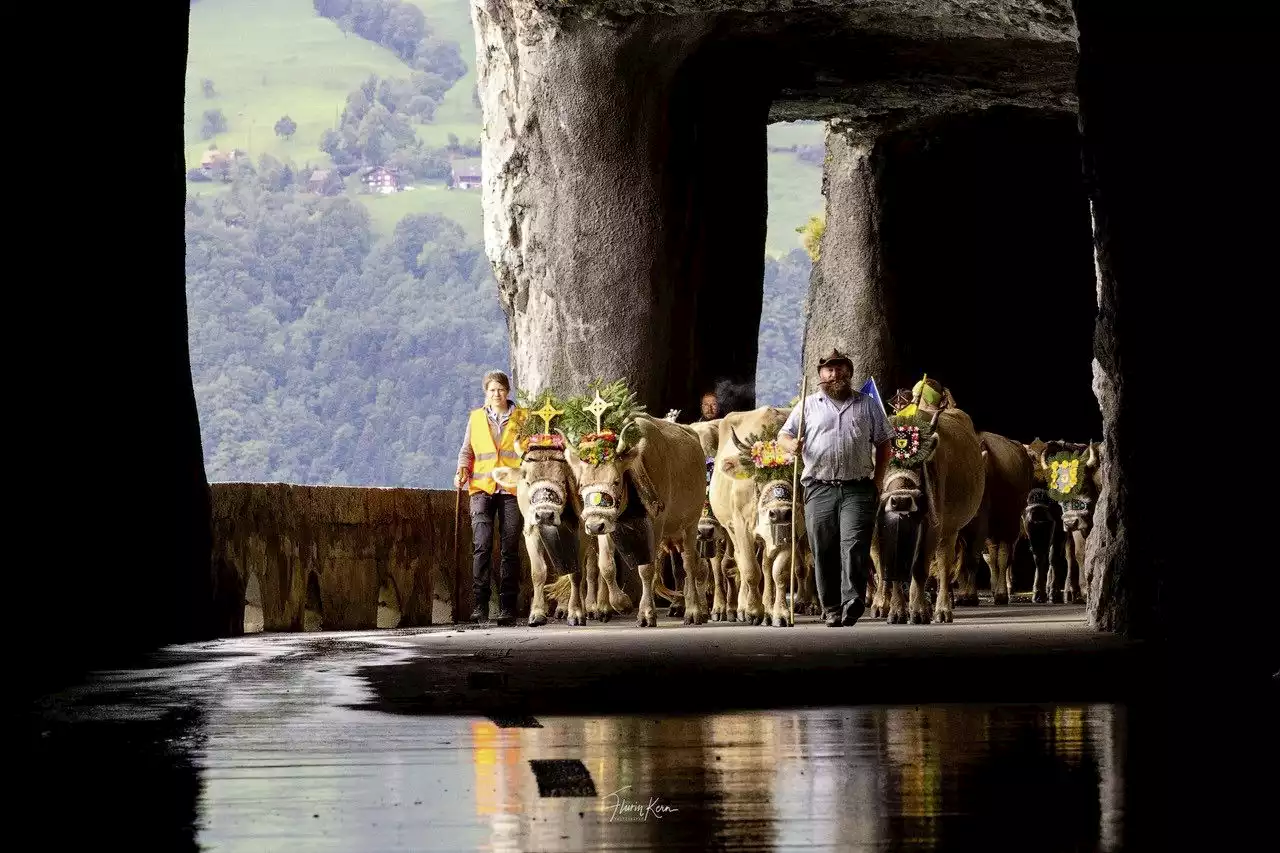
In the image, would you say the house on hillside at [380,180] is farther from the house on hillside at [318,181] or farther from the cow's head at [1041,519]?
→ the cow's head at [1041,519]

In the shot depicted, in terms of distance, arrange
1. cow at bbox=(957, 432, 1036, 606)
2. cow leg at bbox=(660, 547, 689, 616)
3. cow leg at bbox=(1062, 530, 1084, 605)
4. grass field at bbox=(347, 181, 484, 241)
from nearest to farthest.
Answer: cow leg at bbox=(660, 547, 689, 616), cow at bbox=(957, 432, 1036, 606), cow leg at bbox=(1062, 530, 1084, 605), grass field at bbox=(347, 181, 484, 241)

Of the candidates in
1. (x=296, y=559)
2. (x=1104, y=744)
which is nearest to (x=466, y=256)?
(x=296, y=559)

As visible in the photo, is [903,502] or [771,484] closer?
[903,502]

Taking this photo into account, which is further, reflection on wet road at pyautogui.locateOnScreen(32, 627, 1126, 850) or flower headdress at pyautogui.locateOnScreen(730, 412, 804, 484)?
flower headdress at pyautogui.locateOnScreen(730, 412, 804, 484)

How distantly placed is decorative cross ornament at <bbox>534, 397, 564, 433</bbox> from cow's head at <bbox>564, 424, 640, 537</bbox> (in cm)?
30

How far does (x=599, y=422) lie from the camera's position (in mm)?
21250

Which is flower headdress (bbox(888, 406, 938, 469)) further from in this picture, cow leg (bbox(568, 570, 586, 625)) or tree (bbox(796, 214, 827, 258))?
tree (bbox(796, 214, 827, 258))

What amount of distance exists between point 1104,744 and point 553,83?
2097 centimetres

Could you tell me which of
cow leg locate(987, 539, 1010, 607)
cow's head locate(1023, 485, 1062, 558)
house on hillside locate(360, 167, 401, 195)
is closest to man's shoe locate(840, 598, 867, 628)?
cow leg locate(987, 539, 1010, 607)

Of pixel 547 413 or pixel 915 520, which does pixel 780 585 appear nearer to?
pixel 915 520

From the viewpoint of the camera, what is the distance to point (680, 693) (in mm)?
11602

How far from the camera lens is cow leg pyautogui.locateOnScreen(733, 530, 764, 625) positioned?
2212cm

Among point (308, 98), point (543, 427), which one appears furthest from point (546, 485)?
point (308, 98)

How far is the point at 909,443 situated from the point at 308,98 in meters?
79.9
